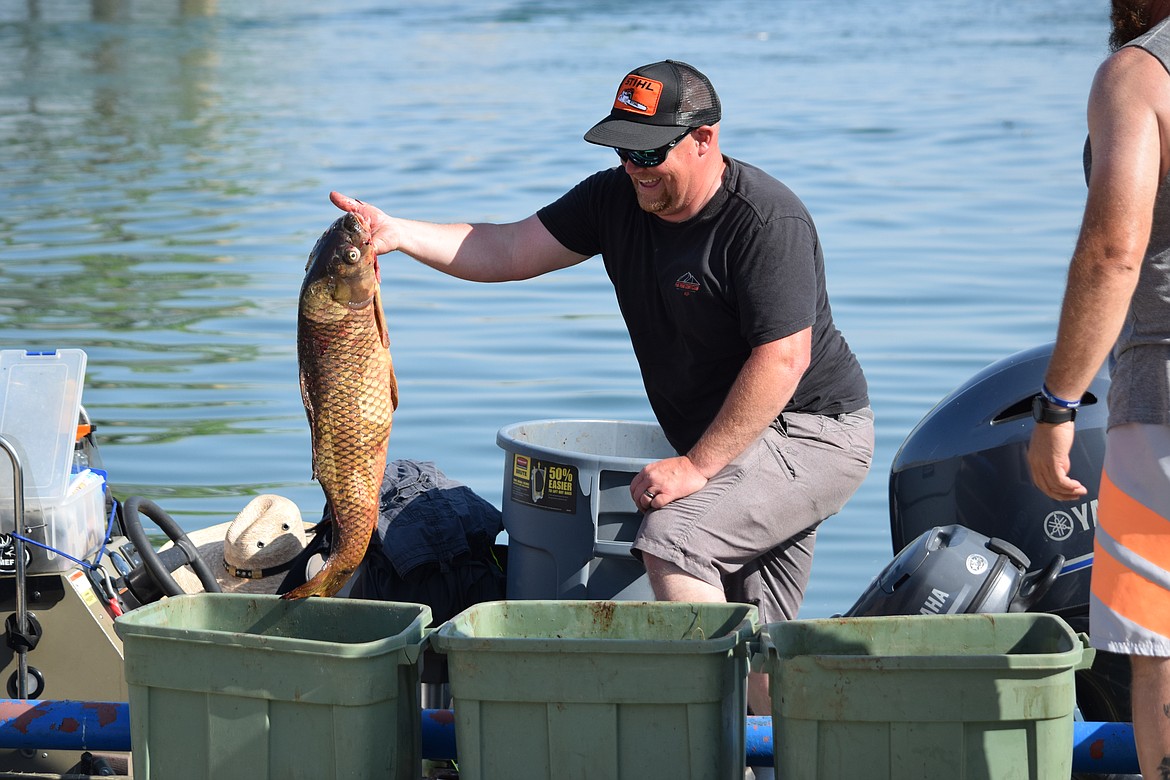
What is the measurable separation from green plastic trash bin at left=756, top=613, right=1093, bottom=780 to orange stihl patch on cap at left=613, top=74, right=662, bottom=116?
1.66 metres

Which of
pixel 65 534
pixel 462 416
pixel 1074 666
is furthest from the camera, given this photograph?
pixel 462 416

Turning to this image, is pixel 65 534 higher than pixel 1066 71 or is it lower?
lower

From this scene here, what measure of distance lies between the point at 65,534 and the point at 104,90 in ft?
93.4

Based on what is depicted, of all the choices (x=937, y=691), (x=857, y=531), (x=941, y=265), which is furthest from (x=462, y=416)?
(x=937, y=691)

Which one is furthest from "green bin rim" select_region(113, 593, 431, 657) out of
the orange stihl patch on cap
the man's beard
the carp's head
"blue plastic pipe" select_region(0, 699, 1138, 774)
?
the man's beard

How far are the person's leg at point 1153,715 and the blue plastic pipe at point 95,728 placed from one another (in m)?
0.50

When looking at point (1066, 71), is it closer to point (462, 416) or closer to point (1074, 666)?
point (462, 416)

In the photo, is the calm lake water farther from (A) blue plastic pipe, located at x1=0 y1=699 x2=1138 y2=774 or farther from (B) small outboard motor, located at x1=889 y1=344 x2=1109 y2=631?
(A) blue plastic pipe, located at x1=0 y1=699 x2=1138 y2=774

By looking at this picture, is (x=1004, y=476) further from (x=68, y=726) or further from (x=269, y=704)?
(x=68, y=726)

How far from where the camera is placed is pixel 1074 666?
3.02m

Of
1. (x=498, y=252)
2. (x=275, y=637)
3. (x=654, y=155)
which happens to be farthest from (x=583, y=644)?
(x=498, y=252)

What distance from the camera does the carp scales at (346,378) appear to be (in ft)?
11.0

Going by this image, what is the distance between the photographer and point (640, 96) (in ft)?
13.6

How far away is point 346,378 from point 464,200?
46.5ft
